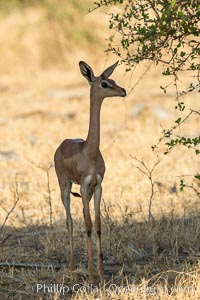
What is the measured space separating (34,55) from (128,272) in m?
18.8

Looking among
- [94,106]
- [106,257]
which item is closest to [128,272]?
[106,257]

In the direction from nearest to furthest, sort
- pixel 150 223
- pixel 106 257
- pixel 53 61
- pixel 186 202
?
pixel 106 257
pixel 150 223
pixel 186 202
pixel 53 61

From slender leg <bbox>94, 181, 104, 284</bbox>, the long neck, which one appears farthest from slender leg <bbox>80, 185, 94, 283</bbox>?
the long neck

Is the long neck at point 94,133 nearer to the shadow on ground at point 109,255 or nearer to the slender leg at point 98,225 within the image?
the slender leg at point 98,225

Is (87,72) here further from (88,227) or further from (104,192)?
(104,192)

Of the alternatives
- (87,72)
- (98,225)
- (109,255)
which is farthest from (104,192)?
(87,72)

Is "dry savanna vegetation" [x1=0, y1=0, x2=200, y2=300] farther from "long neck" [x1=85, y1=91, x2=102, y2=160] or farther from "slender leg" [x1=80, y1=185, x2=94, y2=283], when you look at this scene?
"long neck" [x1=85, y1=91, x2=102, y2=160]

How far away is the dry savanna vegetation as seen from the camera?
6.41 metres

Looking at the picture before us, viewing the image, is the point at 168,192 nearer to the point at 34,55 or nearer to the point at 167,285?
the point at 167,285

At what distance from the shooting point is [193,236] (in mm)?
7441

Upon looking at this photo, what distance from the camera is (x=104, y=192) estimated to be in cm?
1000

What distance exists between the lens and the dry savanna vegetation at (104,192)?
641 cm

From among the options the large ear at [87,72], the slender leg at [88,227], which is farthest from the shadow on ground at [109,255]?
Result: the large ear at [87,72]

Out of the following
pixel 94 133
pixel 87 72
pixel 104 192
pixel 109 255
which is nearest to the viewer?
pixel 94 133
